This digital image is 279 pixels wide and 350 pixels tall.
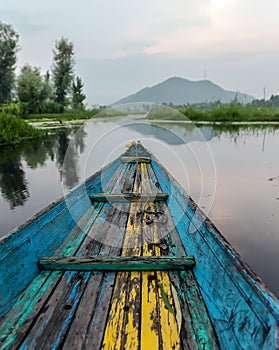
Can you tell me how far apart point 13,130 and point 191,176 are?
9085 mm

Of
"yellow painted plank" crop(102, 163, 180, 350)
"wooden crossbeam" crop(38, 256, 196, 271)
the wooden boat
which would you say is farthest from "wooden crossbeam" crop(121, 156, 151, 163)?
"wooden crossbeam" crop(38, 256, 196, 271)

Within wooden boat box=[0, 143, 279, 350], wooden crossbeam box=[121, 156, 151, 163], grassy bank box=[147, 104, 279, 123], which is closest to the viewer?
wooden boat box=[0, 143, 279, 350]

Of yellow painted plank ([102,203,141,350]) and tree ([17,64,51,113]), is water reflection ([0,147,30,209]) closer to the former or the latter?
yellow painted plank ([102,203,141,350])

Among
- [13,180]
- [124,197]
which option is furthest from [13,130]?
[124,197]

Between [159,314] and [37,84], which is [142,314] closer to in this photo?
[159,314]

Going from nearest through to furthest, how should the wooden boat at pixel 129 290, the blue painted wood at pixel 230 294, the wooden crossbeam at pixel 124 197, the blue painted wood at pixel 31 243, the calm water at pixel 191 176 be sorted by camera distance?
the blue painted wood at pixel 230 294 < the wooden boat at pixel 129 290 < the blue painted wood at pixel 31 243 < the calm water at pixel 191 176 < the wooden crossbeam at pixel 124 197

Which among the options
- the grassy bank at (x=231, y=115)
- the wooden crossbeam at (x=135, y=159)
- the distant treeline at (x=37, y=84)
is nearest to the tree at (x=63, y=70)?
Result: the distant treeline at (x=37, y=84)

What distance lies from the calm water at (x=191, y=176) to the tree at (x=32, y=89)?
20496mm

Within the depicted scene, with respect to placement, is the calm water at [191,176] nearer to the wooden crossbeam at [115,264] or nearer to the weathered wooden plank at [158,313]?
the wooden crossbeam at [115,264]

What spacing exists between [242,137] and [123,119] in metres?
9.42

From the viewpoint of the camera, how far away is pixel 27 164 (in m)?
7.04

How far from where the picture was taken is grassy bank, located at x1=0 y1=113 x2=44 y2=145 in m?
10.5

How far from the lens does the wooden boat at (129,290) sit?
96cm

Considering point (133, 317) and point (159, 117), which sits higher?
point (159, 117)
